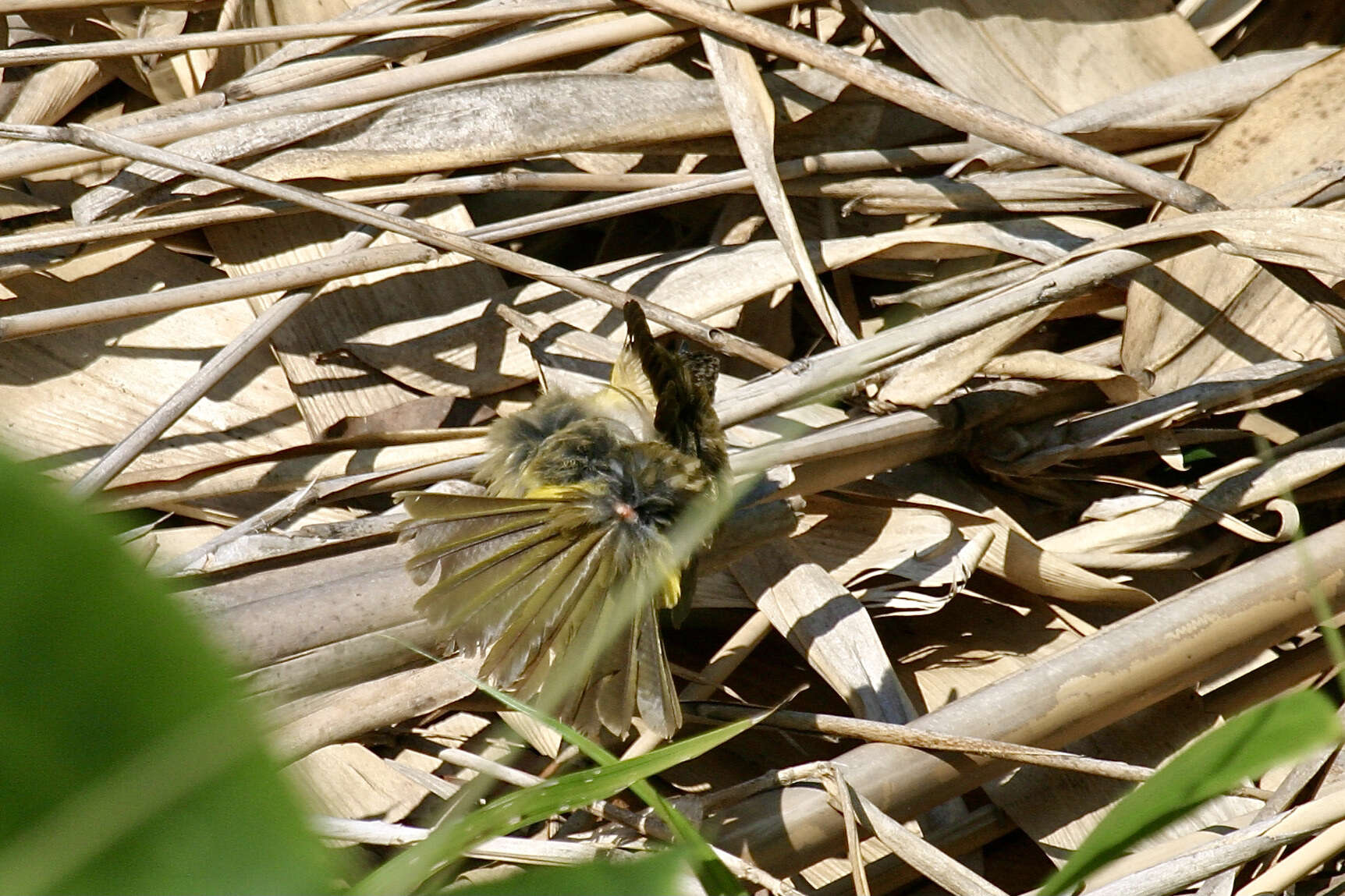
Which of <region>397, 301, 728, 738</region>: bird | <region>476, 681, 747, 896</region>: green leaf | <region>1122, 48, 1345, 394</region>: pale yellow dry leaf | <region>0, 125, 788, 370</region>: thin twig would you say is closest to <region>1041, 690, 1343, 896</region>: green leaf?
<region>476, 681, 747, 896</region>: green leaf

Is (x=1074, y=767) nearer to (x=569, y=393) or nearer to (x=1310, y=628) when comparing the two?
(x=1310, y=628)

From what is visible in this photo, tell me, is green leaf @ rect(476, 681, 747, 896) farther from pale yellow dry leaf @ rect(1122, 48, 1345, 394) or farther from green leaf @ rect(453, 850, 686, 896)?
pale yellow dry leaf @ rect(1122, 48, 1345, 394)

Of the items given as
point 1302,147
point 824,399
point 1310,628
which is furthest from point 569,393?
point 1302,147

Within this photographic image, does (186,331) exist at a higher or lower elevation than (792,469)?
higher

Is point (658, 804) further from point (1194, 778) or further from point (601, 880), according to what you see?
point (601, 880)

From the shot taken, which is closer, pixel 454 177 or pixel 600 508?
pixel 600 508

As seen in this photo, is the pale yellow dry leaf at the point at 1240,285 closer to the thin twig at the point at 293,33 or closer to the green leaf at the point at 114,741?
the thin twig at the point at 293,33

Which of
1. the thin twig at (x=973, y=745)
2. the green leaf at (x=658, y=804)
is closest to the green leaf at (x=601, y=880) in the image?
the green leaf at (x=658, y=804)
